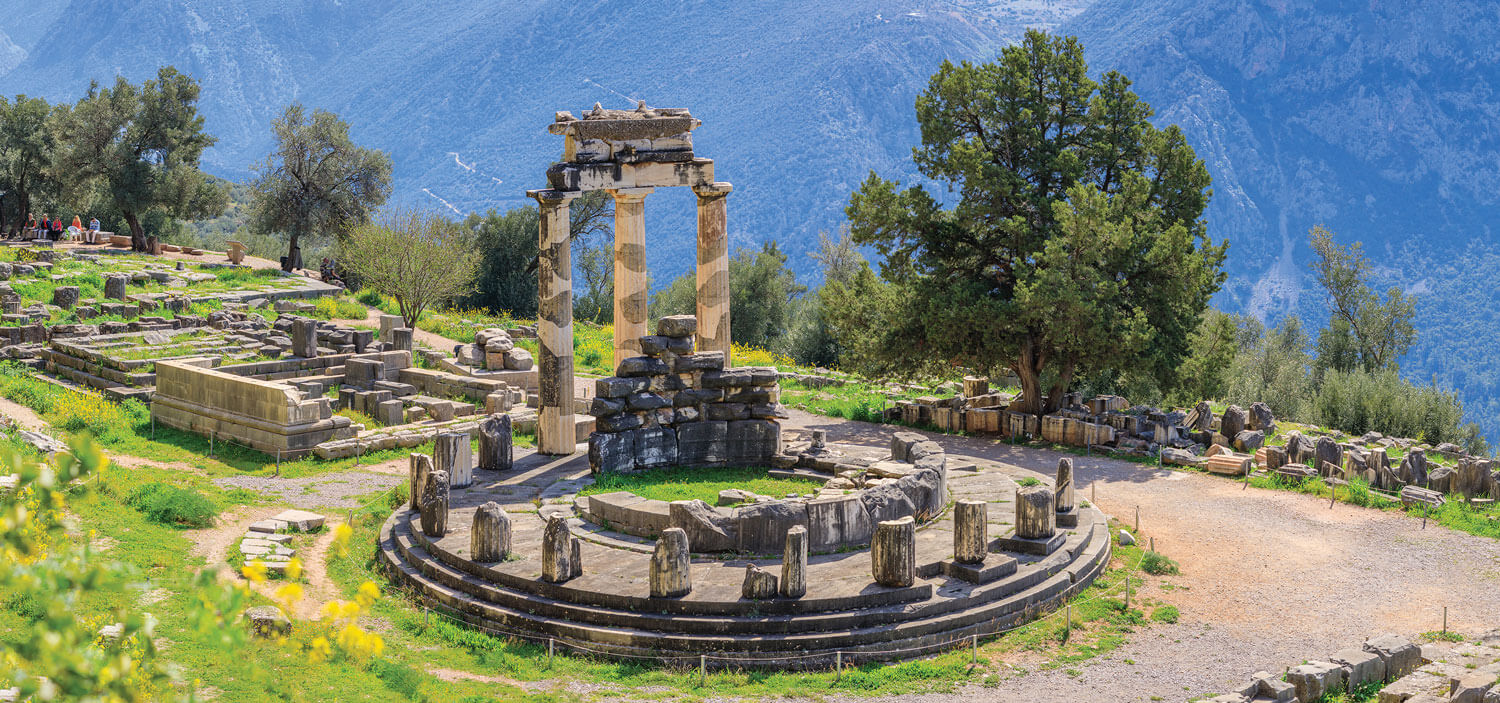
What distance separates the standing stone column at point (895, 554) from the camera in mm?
15500

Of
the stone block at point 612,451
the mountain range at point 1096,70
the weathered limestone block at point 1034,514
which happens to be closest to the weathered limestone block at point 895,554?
the weathered limestone block at point 1034,514

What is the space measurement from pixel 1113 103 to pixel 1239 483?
9.87 metres

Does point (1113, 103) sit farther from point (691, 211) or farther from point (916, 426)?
point (691, 211)

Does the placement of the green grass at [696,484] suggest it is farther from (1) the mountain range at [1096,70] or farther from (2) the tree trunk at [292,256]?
(1) the mountain range at [1096,70]

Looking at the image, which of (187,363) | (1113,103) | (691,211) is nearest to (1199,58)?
(691,211)

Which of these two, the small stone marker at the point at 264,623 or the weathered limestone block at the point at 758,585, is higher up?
the weathered limestone block at the point at 758,585

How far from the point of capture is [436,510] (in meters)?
17.8

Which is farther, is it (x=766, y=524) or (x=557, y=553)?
(x=766, y=524)

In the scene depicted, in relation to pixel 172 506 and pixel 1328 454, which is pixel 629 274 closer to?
pixel 172 506

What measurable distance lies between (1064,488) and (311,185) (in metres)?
40.7

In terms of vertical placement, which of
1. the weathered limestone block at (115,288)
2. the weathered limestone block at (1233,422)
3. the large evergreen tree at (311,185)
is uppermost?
the large evergreen tree at (311,185)

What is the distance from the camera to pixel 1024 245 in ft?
95.0

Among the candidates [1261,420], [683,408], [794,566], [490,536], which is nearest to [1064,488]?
[794,566]

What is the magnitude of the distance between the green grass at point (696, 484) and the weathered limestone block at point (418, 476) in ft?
8.48
